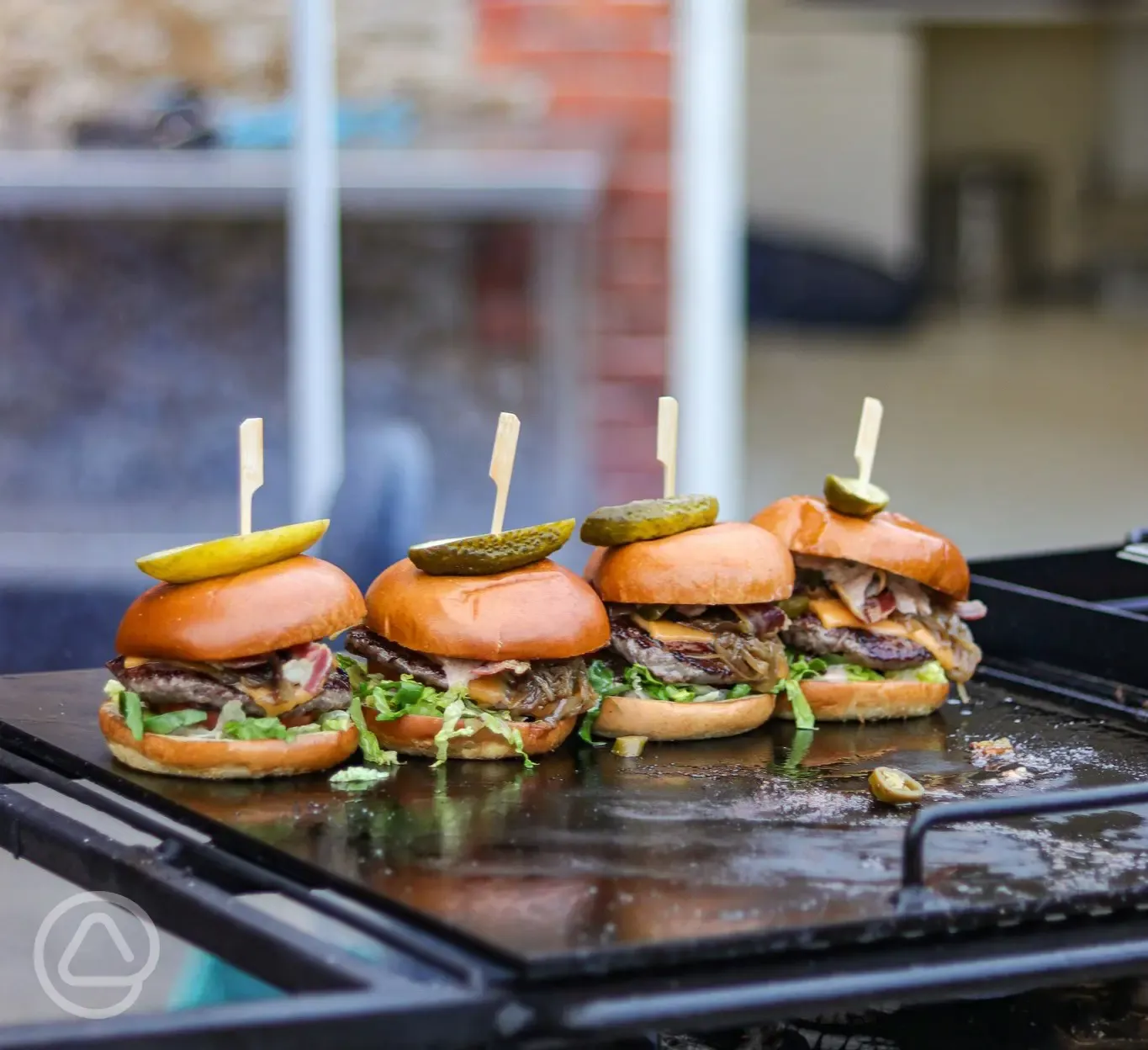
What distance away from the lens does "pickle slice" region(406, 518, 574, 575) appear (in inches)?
107

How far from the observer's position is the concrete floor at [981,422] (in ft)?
40.8

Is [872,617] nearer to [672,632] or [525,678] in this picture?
[672,632]

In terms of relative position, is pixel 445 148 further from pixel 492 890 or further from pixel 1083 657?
pixel 492 890

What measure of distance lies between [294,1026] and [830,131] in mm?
15765

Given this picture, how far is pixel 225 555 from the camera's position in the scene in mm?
2568

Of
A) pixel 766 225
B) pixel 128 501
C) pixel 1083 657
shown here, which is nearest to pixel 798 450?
pixel 766 225

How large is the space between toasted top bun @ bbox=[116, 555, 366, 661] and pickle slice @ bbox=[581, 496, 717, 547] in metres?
0.52

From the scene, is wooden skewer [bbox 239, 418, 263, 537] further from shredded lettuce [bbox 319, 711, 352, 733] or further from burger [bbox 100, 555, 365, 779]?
shredded lettuce [bbox 319, 711, 352, 733]

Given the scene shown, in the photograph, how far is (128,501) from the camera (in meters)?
6.44

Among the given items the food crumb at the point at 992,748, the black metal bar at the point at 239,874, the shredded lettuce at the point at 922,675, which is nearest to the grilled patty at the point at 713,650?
the shredded lettuce at the point at 922,675

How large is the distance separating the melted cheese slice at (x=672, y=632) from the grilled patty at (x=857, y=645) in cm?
25

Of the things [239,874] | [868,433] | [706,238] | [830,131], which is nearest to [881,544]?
[868,433]

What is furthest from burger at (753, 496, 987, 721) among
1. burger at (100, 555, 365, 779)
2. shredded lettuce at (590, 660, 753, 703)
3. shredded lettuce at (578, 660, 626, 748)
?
burger at (100, 555, 365, 779)

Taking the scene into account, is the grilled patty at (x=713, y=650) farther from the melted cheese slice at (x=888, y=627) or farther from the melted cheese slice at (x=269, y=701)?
the melted cheese slice at (x=269, y=701)
